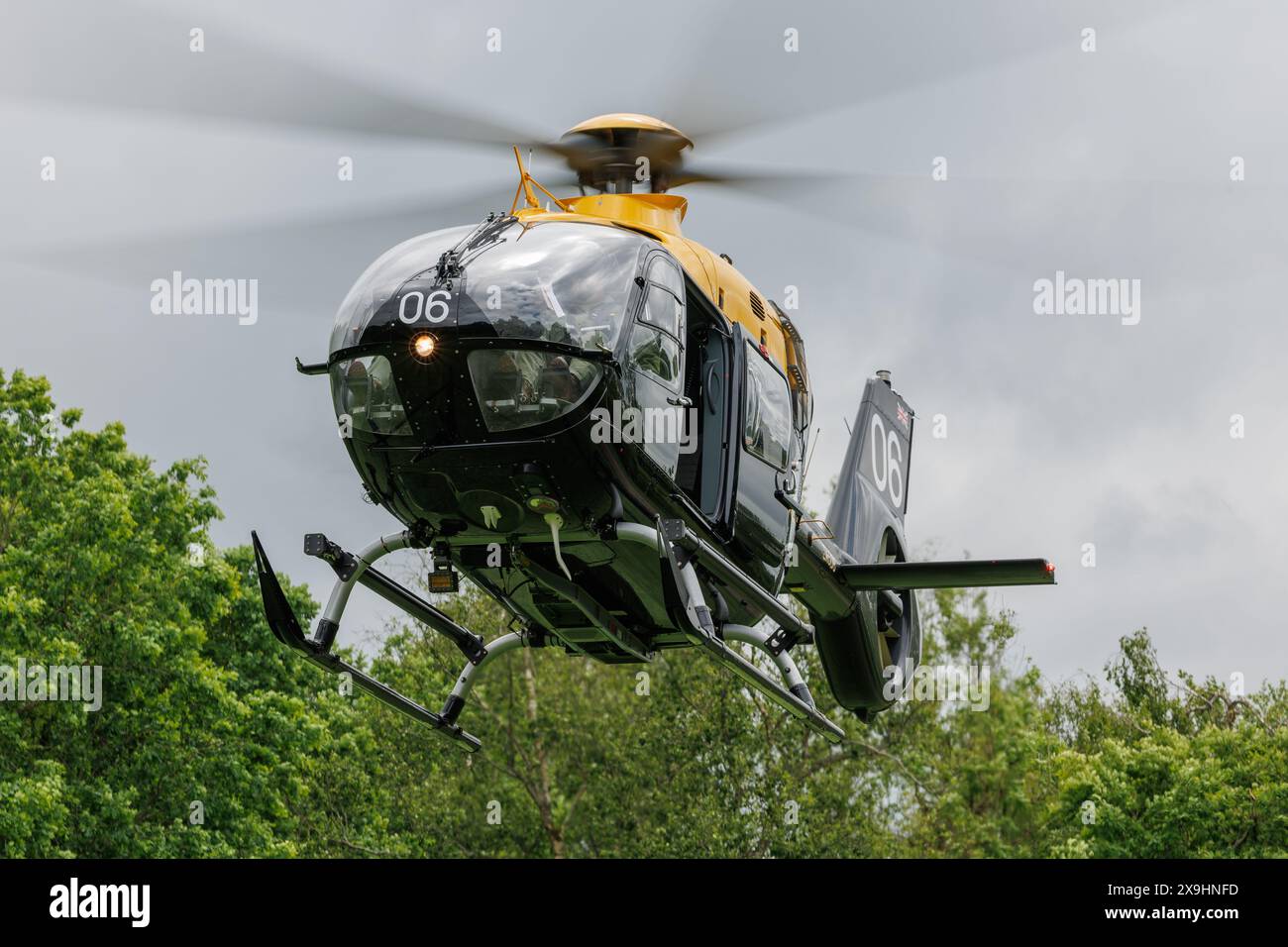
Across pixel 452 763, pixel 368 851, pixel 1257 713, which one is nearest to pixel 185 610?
pixel 368 851

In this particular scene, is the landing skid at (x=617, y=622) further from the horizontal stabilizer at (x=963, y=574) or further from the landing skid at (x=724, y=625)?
the horizontal stabilizer at (x=963, y=574)

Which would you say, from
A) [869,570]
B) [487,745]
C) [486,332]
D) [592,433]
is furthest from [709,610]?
[487,745]

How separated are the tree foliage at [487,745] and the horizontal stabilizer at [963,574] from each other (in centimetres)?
1645

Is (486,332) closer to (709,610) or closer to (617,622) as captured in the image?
(709,610)

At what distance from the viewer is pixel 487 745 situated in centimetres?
4047

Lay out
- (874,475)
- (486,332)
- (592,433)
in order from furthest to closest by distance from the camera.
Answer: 1. (874,475)
2. (592,433)
3. (486,332)

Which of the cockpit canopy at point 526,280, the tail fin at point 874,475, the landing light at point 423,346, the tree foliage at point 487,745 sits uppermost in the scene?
the cockpit canopy at point 526,280

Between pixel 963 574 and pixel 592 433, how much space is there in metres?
3.36

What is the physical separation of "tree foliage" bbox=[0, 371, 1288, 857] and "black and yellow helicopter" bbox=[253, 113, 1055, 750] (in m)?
15.8

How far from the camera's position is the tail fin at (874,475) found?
51.1ft

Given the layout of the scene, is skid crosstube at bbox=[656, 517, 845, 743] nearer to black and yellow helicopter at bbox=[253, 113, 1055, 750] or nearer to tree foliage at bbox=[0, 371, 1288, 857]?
black and yellow helicopter at bbox=[253, 113, 1055, 750]

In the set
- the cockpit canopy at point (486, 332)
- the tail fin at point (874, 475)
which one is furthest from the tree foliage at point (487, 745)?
the cockpit canopy at point (486, 332)

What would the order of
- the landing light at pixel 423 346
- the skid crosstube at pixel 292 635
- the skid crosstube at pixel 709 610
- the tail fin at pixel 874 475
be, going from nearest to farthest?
the landing light at pixel 423 346, the skid crosstube at pixel 709 610, the skid crosstube at pixel 292 635, the tail fin at pixel 874 475
